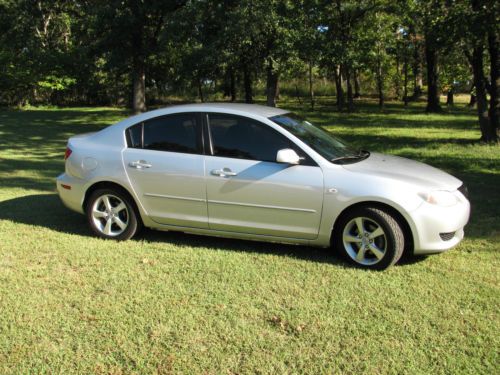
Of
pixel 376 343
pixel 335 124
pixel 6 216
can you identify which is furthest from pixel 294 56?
pixel 376 343

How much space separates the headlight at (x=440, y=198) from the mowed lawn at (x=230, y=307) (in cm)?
66

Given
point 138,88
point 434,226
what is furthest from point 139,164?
point 138,88

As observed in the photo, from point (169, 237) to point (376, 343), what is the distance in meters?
3.08

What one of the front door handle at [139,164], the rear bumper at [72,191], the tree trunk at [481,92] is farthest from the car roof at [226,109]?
the tree trunk at [481,92]

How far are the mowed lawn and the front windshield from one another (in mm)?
1090

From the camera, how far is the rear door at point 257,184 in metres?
5.05

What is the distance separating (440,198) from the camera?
15.9ft

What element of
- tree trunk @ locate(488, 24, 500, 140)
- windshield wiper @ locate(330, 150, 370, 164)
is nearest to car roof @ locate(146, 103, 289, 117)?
windshield wiper @ locate(330, 150, 370, 164)

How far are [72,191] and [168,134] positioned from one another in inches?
55.3

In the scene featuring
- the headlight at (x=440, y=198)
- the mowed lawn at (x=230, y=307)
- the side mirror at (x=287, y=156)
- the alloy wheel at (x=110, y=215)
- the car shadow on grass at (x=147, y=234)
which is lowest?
the mowed lawn at (x=230, y=307)

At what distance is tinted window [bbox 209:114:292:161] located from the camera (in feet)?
17.2

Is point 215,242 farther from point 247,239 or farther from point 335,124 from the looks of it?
point 335,124

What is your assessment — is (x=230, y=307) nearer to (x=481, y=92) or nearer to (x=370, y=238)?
(x=370, y=238)

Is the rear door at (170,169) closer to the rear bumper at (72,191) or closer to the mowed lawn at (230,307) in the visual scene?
the mowed lawn at (230,307)
